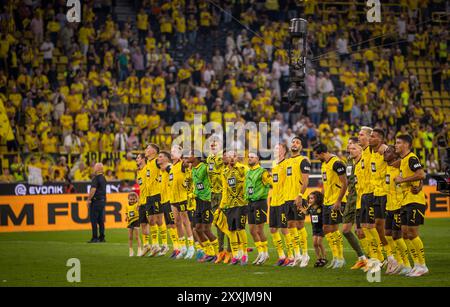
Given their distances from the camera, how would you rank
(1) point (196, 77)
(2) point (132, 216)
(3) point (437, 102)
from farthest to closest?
(3) point (437, 102) < (1) point (196, 77) < (2) point (132, 216)

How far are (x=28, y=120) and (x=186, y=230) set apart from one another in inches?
528

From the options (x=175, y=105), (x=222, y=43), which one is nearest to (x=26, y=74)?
(x=175, y=105)

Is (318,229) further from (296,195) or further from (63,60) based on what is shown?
(63,60)

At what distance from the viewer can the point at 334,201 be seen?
60.1ft

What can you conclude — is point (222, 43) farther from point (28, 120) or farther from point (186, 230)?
point (186, 230)

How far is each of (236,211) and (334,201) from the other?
2388 millimetres

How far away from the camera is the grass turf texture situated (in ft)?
53.6

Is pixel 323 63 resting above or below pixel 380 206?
above

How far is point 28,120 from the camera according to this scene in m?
34.2

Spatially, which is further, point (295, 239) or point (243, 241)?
point (243, 241)

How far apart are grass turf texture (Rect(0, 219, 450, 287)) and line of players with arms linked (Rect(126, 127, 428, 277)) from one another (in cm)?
48

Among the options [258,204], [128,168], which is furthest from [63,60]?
[258,204]

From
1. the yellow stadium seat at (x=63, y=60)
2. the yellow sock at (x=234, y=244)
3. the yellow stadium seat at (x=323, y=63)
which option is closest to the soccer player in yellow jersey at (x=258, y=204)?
the yellow sock at (x=234, y=244)

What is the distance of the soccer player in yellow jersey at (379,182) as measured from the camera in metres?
17.5
